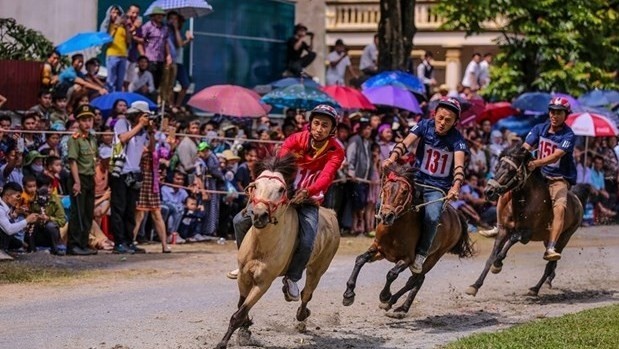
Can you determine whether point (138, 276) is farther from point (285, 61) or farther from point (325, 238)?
point (285, 61)

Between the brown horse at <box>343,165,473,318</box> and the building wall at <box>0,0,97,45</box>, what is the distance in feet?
39.7

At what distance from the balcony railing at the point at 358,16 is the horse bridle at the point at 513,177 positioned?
32895mm

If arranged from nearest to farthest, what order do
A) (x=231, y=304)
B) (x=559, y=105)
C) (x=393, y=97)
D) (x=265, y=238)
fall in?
(x=265, y=238)
(x=231, y=304)
(x=559, y=105)
(x=393, y=97)

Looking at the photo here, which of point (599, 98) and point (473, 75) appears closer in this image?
point (599, 98)

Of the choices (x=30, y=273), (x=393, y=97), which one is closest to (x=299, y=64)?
(x=393, y=97)

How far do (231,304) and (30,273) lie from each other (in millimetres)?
3154

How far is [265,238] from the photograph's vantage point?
1184cm

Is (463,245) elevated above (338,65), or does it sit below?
below

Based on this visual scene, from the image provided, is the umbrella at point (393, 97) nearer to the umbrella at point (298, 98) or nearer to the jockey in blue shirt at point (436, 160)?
the umbrella at point (298, 98)

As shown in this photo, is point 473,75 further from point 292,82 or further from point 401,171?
point 401,171

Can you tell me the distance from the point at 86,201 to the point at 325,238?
23.0ft

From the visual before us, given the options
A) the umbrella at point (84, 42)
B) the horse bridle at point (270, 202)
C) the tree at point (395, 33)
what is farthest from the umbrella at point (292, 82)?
the horse bridle at point (270, 202)

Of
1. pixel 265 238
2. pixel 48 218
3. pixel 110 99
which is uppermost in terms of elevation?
pixel 110 99

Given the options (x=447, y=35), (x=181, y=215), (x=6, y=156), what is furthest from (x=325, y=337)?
(x=447, y=35)
